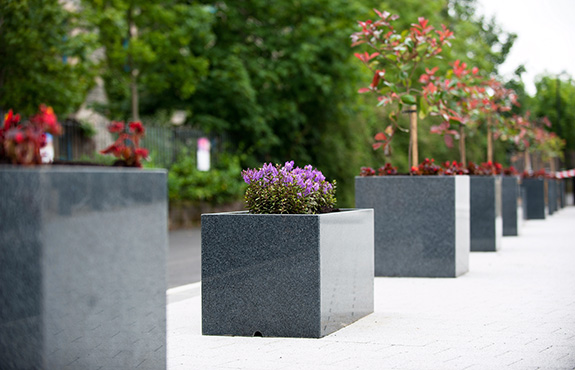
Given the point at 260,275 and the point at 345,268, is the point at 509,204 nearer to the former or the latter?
the point at 345,268

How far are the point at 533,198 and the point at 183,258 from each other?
13.6 metres

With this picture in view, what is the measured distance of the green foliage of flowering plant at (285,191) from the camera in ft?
20.7

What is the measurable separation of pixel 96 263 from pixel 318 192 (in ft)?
9.68

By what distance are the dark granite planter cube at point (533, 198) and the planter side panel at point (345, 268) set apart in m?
17.6

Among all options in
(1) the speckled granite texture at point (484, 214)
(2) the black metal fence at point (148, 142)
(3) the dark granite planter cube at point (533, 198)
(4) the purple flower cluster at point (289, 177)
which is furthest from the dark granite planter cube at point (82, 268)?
(3) the dark granite planter cube at point (533, 198)

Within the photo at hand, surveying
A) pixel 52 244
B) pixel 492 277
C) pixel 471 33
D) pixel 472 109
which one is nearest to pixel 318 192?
pixel 52 244

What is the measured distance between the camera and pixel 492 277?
977cm

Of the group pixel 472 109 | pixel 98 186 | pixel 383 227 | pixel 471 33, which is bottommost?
pixel 383 227

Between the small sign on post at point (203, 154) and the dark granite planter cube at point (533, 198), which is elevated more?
the small sign on post at point (203, 154)

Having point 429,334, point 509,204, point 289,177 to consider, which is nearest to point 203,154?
point 509,204

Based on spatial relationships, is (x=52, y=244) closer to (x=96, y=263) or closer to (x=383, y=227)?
(x=96, y=263)

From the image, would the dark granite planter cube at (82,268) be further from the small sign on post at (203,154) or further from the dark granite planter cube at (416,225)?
the small sign on post at (203,154)

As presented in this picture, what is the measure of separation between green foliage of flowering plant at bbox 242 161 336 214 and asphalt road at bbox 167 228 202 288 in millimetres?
3712

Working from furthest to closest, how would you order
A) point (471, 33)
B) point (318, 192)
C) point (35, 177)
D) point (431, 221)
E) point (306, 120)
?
point (471, 33) < point (306, 120) < point (431, 221) < point (318, 192) < point (35, 177)
